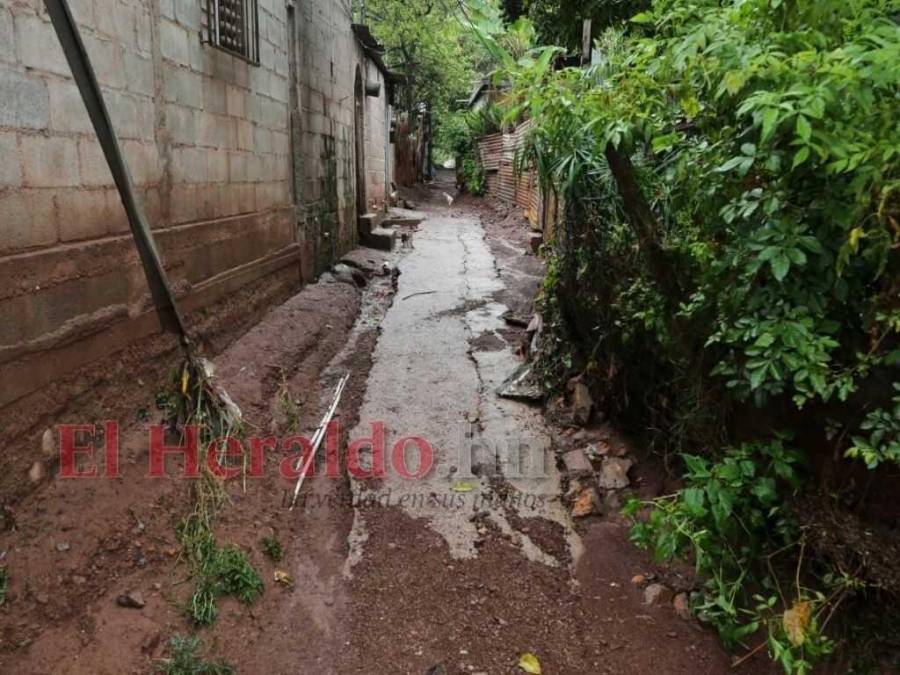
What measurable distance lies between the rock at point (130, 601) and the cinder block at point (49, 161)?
64.4 inches

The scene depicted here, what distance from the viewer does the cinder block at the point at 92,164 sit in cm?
302

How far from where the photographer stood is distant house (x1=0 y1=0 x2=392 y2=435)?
262 cm

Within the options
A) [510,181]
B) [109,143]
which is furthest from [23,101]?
[510,181]

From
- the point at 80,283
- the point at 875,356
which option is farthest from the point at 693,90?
the point at 80,283

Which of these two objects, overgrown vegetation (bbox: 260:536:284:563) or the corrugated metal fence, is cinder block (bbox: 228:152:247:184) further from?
the corrugated metal fence

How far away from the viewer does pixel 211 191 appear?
4562 millimetres

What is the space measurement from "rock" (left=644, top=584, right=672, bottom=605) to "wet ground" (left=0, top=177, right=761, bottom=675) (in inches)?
1.0

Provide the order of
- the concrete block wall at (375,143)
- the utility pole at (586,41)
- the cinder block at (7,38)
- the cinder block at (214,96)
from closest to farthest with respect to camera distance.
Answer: the cinder block at (7,38) → the cinder block at (214,96) → the utility pole at (586,41) → the concrete block wall at (375,143)

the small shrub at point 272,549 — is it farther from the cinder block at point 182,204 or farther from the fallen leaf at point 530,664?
the cinder block at point 182,204

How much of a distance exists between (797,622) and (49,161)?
3190 mm

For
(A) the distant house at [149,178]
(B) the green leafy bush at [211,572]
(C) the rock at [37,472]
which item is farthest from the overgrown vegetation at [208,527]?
(C) the rock at [37,472]

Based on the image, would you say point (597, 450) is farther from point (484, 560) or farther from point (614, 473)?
point (484, 560)

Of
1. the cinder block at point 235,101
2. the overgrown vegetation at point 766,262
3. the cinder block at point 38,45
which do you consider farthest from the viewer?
the cinder block at point 235,101

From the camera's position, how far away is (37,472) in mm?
2631
